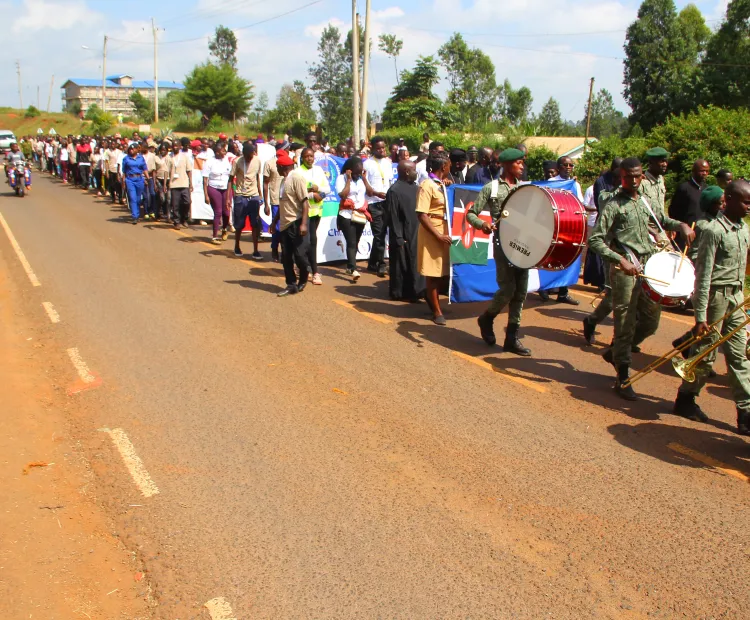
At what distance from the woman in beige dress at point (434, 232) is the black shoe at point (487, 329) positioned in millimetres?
852

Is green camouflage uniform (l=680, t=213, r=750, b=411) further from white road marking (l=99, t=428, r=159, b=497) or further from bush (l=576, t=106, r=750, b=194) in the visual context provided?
bush (l=576, t=106, r=750, b=194)

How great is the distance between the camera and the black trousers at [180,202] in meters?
16.1

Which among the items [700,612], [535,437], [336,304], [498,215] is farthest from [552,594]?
[336,304]

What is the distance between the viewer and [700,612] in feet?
11.5

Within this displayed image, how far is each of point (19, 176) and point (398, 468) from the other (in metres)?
22.8

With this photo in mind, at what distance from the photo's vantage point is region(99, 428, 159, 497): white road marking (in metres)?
4.65

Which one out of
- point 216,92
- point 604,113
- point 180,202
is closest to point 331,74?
Answer: point 216,92

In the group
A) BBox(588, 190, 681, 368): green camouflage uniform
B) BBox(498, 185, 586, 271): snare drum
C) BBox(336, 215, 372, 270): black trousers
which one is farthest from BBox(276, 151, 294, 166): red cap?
BBox(588, 190, 681, 368): green camouflage uniform

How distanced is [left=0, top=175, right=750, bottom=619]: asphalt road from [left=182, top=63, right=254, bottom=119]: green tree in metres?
75.8

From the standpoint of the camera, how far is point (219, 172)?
13641mm

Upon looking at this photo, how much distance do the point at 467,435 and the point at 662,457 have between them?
137cm

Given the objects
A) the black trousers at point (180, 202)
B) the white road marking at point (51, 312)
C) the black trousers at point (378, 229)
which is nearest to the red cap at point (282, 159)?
the black trousers at point (378, 229)

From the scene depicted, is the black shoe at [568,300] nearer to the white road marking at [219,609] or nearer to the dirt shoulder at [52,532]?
the dirt shoulder at [52,532]

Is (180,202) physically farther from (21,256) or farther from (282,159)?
(282,159)
